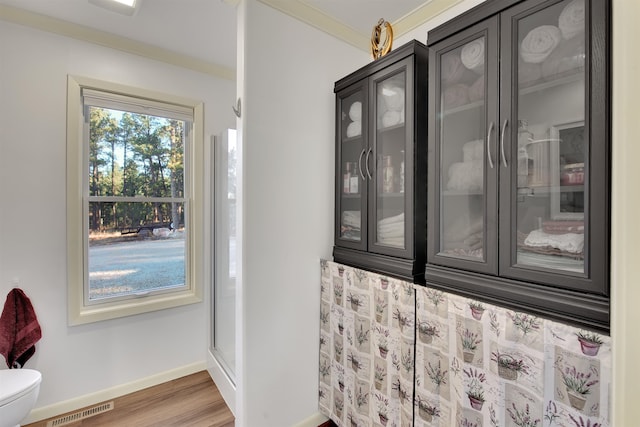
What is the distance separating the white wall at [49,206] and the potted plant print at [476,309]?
2251 millimetres

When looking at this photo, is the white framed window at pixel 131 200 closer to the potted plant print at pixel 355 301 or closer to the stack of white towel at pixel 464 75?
the potted plant print at pixel 355 301

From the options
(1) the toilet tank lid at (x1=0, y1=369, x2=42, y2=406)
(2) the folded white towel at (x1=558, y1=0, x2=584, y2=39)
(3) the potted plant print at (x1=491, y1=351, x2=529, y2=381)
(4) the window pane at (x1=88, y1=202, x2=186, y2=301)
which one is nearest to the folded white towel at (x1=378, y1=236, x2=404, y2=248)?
(3) the potted plant print at (x1=491, y1=351, x2=529, y2=381)

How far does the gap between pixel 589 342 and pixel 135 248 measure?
8.57 feet

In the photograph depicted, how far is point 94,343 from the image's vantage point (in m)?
2.05

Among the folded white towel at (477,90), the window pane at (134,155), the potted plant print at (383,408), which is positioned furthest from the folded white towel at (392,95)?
the window pane at (134,155)

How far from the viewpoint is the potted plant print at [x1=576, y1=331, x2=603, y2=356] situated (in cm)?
80

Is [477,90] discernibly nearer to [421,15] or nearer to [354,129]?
[354,129]

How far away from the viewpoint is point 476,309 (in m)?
1.06

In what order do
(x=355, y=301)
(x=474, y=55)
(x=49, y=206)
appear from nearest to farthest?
(x=474, y=55), (x=355, y=301), (x=49, y=206)

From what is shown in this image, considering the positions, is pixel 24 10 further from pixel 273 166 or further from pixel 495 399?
pixel 495 399

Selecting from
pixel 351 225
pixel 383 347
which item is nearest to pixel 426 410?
pixel 383 347

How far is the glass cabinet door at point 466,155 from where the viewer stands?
1.08 metres

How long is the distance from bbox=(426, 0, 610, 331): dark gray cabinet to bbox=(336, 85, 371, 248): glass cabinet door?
16.3 inches

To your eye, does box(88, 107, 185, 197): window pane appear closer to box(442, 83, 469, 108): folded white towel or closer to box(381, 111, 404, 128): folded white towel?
box(381, 111, 404, 128): folded white towel
